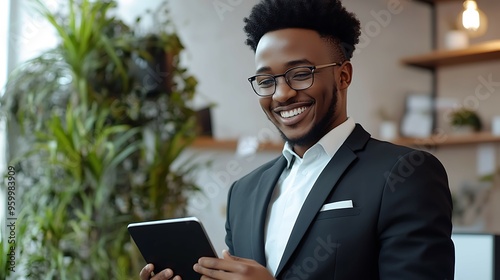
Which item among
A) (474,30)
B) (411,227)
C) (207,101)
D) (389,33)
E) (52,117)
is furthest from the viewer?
(389,33)

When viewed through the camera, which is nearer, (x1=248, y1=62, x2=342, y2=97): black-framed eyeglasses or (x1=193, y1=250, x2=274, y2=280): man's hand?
(x1=193, y1=250, x2=274, y2=280): man's hand

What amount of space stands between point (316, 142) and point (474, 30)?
3.20 meters

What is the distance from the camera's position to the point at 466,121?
14.8 feet

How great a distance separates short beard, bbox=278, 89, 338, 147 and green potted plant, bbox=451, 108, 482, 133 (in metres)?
3.31

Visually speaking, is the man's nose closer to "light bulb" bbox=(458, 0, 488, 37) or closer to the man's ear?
the man's ear

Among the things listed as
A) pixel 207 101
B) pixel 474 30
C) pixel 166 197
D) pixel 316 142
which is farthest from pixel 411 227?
pixel 474 30

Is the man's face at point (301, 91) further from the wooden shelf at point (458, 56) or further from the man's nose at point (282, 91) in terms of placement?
the wooden shelf at point (458, 56)

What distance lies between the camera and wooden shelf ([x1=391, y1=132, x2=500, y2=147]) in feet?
14.2

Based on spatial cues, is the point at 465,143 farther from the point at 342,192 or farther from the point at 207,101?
the point at 342,192

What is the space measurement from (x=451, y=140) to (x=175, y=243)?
11.2ft

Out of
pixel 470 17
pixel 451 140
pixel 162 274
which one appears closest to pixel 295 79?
pixel 162 274

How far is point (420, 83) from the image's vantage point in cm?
484

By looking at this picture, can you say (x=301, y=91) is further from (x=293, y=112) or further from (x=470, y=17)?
(x=470, y=17)

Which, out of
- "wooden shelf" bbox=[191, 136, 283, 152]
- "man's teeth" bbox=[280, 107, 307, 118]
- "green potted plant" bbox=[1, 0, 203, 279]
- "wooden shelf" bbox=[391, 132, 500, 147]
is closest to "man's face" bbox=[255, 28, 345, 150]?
"man's teeth" bbox=[280, 107, 307, 118]
